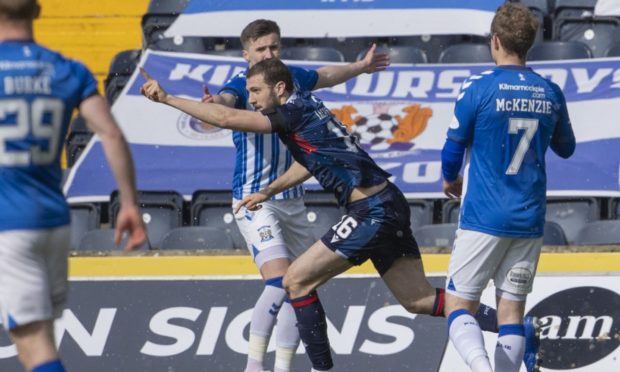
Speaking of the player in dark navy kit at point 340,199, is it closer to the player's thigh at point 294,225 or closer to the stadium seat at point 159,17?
the player's thigh at point 294,225

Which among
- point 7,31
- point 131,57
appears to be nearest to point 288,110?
point 7,31

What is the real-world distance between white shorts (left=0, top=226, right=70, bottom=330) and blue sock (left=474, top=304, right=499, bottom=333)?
276cm

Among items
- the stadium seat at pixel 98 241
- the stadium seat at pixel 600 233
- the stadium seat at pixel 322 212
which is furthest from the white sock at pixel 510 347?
the stadium seat at pixel 98 241

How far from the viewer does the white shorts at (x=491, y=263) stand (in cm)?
610

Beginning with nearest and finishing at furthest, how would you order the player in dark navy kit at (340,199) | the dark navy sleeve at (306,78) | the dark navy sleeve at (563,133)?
the dark navy sleeve at (563,133) → the player in dark navy kit at (340,199) → the dark navy sleeve at (306,78)

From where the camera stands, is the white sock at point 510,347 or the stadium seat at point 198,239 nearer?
the white sock at point 510,347

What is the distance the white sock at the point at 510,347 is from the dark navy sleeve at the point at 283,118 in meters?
1.52

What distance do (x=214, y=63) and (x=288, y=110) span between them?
3898 mm

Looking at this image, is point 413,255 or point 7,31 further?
point 413,255

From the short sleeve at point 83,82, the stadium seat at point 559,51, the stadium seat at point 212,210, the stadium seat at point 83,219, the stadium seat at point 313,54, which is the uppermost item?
the short sleeve at point 83,82

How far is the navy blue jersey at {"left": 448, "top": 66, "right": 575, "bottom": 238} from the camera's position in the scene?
5996 millimetres

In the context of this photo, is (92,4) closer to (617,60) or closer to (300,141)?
(617,60)

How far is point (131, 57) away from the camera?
11.4 meters

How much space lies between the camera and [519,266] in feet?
20.2
